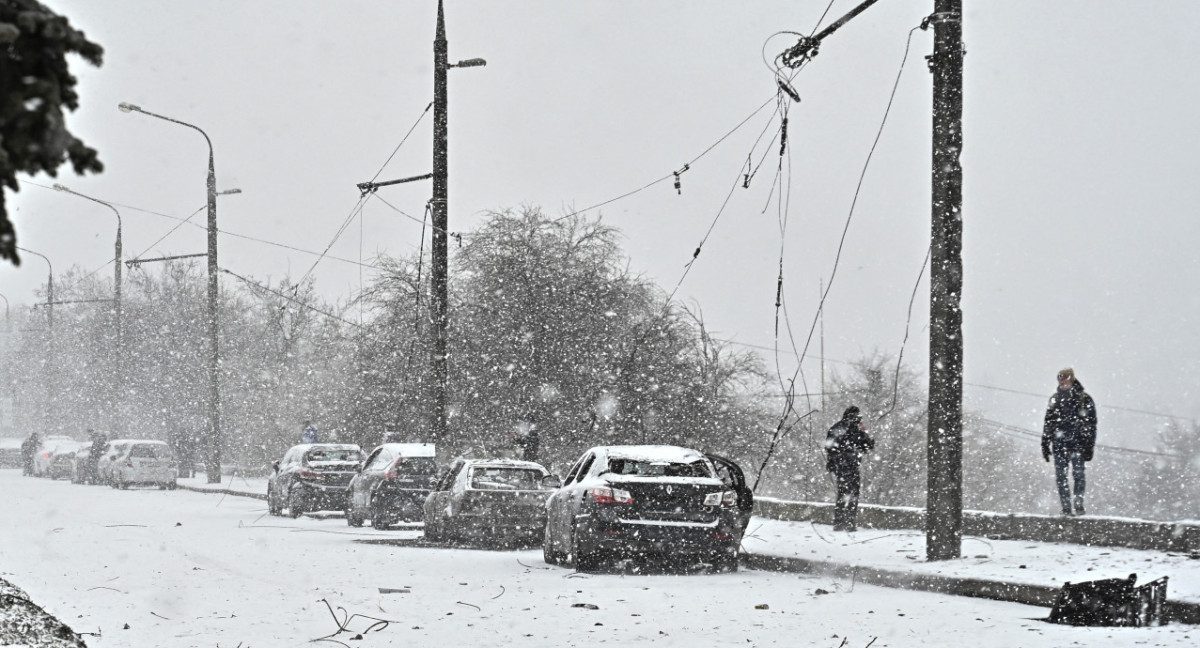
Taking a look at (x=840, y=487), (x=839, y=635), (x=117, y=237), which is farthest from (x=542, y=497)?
(x=117, y=237)

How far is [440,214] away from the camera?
22.0 meters

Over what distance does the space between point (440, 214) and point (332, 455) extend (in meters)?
6.32

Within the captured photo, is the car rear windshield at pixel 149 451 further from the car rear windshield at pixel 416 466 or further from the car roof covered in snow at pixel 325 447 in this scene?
the car rear windshield at pixel 416 466

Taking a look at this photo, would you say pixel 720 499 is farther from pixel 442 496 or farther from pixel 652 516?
pixel 442 496

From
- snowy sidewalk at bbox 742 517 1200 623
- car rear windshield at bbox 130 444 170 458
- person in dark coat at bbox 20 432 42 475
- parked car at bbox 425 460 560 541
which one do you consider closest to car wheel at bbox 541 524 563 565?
parked car at bbox 425 460 560 541

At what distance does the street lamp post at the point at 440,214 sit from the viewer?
2159 cm

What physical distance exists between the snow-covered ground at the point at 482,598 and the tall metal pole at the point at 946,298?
2.10ft

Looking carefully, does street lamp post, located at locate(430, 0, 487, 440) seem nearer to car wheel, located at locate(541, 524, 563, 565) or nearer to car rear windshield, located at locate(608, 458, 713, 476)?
car wheel, located at locate(541, 524, 563, 565)

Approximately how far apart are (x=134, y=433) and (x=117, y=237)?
104 ft

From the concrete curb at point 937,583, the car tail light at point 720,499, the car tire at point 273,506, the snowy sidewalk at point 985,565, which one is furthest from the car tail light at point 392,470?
the car tail light at point 720,499

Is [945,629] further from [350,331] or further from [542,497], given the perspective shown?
→ [350,331]

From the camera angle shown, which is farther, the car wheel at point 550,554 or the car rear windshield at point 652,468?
the car wheel at point 550,554

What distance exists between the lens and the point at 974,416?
260ft

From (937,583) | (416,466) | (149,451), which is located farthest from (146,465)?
(937,583)
